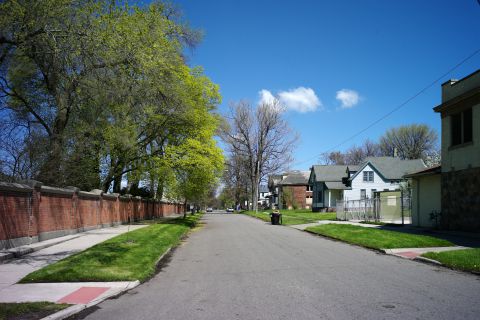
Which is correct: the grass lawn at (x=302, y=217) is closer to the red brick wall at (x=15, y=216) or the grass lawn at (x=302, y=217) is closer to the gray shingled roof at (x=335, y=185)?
the gray shingled roof at (x=335, y=185)

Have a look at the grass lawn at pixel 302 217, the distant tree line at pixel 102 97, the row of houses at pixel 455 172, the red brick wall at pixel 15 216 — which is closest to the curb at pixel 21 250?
the red brick wall at pixel 15 216

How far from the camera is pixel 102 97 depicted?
47.6 feet

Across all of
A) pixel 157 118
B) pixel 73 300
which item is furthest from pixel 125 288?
pixel 157 118

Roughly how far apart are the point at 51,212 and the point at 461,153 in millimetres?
18673

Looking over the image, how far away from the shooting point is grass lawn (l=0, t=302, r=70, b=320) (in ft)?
23.6

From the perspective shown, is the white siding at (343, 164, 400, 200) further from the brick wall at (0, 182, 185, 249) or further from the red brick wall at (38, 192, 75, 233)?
the red brick wall at (38, 192, 75, 233)

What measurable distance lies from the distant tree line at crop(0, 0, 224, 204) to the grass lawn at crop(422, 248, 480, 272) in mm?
9745

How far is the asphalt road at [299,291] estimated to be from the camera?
757cm

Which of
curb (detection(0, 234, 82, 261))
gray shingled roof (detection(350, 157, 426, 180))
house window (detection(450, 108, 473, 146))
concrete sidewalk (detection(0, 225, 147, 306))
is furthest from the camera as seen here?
gray shingled roof (detection(350, 157, 426, 180))

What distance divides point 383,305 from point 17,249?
1116 cm

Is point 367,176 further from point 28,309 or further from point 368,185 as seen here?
point 28,309

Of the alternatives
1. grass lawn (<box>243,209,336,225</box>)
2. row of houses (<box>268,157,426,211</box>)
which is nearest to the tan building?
grass lawn (<box>243,209,336,225</box>)

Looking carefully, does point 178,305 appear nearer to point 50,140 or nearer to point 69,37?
point 69,37

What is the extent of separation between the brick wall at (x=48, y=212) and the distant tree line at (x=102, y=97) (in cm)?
159
